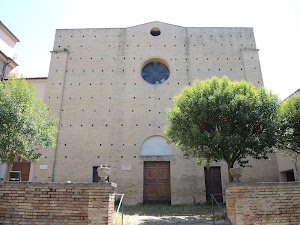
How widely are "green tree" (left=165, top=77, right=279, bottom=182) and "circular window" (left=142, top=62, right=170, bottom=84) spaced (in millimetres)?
6630

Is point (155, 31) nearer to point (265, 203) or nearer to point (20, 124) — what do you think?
point (20, 124)

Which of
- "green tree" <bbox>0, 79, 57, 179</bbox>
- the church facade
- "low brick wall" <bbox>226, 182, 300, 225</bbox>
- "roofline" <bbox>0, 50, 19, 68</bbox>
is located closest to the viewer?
"low brick wall" <bbox>226, 182, 300, 225</bbox>

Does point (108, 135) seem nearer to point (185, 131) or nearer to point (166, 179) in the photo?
point (166, 179)

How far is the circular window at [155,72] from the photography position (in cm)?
1769

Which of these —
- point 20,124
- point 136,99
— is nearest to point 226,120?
point 136,99

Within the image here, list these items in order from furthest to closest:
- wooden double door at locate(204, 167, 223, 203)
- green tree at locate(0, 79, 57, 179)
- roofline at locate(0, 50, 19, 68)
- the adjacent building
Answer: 1. the adjacent building
2. roofline at locate(0, 50, 19, 68)
3. wooden double door at locate(204, 167, 223, 203)
4. green tree at locate(0, 79, 57, 179)

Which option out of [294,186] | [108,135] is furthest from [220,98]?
[108,135]

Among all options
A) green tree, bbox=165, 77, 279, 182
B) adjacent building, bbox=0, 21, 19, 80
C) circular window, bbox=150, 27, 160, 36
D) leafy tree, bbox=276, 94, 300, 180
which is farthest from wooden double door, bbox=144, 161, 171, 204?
adjacent building, bbox=0, 21, 19, 80

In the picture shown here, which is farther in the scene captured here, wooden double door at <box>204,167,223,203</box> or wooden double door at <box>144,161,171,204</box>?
wooden double door at <box>204,167,223,203</box>

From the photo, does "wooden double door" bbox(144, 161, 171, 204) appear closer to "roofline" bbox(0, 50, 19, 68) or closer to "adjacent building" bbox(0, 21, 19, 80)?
"adjacent building" bbox(0, 21, 19, 80)

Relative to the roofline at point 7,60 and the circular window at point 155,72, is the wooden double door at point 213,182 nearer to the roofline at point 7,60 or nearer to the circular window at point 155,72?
the circular window at point 155,72

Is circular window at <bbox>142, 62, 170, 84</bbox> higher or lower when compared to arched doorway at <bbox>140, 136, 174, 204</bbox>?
higher

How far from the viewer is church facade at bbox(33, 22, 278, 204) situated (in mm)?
15203

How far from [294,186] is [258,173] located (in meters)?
8.60
